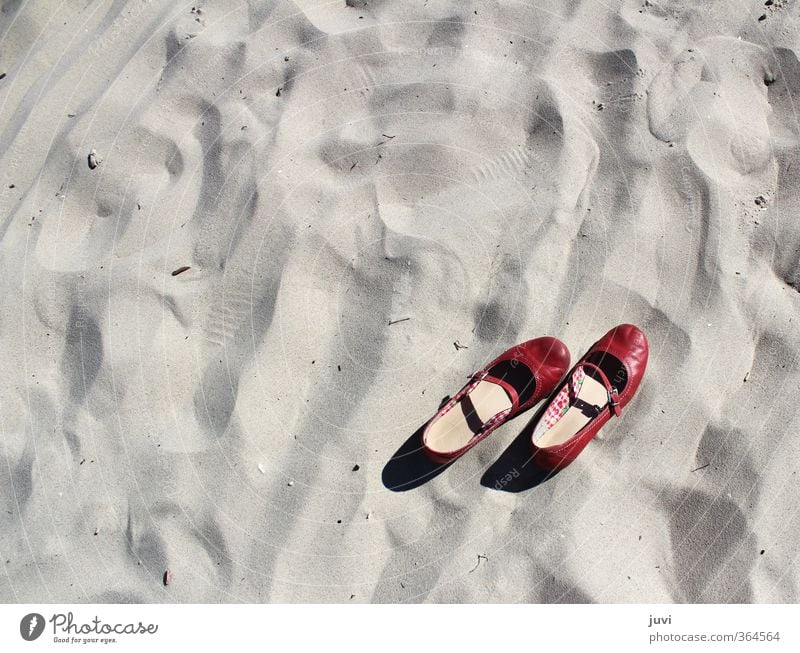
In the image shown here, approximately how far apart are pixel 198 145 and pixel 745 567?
200 inches

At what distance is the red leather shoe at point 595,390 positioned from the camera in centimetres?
492

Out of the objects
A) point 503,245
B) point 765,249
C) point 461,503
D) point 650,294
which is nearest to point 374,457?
point 461,503

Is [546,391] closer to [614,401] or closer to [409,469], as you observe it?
[614,401]

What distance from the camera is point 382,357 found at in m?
5.15

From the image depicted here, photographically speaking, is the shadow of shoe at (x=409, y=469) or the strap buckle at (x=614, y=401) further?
the shadow of shoe at (x=409, y=469)

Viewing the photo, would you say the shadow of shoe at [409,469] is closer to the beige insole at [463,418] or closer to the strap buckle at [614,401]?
the beige insole at [463,418]

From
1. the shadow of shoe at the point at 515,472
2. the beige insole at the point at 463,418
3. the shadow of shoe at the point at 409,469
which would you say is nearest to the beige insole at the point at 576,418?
the shadow of shoe at the point at 515,472

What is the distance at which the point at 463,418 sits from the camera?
198 inches
